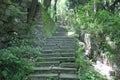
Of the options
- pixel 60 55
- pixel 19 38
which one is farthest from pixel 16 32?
pixel 60 55

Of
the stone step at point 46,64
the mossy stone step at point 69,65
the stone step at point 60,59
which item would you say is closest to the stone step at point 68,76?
the mossy stone step at point 69,65

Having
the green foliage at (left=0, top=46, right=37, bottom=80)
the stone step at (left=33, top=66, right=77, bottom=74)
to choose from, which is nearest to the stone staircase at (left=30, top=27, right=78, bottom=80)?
the stone step at (left=33, top=66, right=77, bottom=74)

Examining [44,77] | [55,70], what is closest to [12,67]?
[44,77]

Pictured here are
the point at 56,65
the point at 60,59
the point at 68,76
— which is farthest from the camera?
the point at 60,59

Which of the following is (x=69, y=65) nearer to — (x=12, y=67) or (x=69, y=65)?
(x=69, y=65)

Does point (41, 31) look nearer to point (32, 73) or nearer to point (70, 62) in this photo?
point (70, 62)

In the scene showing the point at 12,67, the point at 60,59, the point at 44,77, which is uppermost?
the point at 12,67

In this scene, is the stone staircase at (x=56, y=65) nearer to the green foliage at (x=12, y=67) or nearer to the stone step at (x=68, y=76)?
the stone step at (x=68, y=76)

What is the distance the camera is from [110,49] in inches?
339

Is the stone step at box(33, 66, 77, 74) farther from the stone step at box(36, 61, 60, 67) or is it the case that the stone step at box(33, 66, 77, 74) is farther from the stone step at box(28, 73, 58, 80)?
the stone step at box(36, 61, 60, 67)

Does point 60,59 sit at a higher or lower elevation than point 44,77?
higher

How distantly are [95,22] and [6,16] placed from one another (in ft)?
15.6

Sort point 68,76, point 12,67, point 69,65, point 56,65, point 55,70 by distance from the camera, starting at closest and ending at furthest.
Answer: point 12,67
point 68,76
point 55,70
point 69,65
point 56,65

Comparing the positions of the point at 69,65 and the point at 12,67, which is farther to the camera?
the point at 69,65
